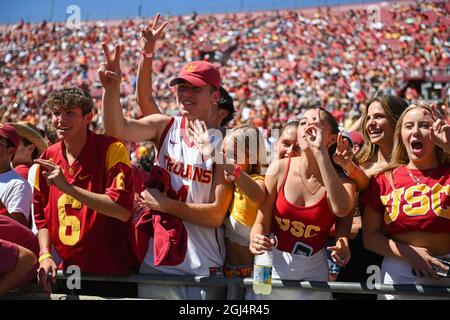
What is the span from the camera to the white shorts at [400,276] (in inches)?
90.6

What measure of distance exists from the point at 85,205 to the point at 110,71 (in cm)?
62

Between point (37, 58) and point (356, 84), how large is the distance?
14.4 metres

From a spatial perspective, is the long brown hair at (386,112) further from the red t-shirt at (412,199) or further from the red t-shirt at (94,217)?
the red t-shirt at (94,217)

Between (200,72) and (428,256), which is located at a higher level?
(200,72)

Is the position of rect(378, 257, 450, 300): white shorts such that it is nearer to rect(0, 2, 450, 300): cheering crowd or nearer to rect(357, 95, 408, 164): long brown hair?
rect(0, 2, 450, 300): cheering crowd

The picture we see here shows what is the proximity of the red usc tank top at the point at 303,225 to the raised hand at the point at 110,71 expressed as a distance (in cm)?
89

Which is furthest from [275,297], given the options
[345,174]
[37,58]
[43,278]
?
[37,58]

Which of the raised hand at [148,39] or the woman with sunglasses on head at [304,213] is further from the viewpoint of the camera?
the raised hand at [148,39]

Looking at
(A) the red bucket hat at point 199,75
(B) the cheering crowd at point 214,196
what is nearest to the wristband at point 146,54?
(B) the cheering crowd at point 214,196

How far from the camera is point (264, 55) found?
22391mm

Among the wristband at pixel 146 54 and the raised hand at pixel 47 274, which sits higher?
the wristband at pixel 146 54

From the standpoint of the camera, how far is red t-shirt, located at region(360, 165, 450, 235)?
7.62 ft

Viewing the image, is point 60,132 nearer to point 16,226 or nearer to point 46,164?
point 46,164
